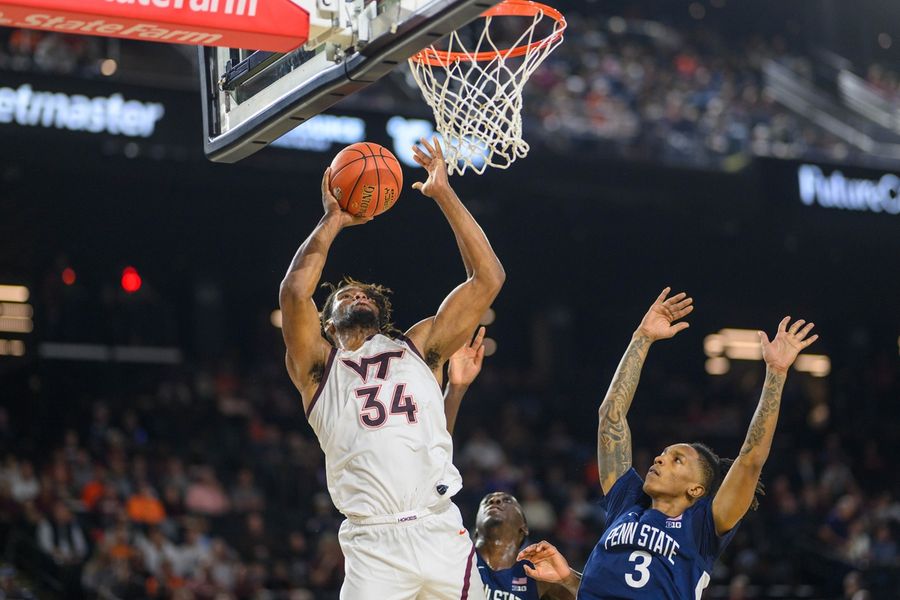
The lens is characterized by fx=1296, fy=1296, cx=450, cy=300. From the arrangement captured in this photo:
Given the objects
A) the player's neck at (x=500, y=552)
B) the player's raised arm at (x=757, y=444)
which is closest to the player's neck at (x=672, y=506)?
the player's raised arm at (x=757, y=444)

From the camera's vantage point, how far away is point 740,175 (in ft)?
50.8

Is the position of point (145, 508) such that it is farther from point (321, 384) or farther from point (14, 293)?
point (321, 384)

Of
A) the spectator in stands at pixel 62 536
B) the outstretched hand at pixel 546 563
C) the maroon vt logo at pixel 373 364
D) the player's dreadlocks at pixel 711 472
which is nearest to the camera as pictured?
the maroon vt logo at pixel 373 364

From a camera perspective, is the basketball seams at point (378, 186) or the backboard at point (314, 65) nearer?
the backboard at point (314, 65)

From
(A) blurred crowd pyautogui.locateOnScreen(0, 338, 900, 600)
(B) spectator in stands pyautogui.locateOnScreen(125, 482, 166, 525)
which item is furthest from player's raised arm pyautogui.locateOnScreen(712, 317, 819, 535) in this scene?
(B) spectator in stands pyautogui.locateOnScreen(125, 482, 166, 525)

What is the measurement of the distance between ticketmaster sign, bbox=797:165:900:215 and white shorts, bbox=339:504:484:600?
12.0 meters

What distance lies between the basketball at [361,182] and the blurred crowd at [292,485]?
5.64m

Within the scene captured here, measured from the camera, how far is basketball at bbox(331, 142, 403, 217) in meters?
4.83

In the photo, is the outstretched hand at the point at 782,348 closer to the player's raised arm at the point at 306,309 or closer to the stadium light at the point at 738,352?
the player's raised arm at the point at 306,309

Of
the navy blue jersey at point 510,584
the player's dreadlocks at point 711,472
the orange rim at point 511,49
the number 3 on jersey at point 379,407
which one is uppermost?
the orange rim at point 511,49

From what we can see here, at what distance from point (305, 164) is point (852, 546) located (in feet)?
24.0

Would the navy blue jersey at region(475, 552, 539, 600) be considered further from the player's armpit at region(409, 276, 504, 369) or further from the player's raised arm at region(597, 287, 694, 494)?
the player's armpit at region(409, 276, 504, 369)

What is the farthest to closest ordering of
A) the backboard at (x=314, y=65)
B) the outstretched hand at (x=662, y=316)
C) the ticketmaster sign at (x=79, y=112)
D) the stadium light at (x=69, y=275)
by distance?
the stadium light at (x=69, y=275) → the ticketmaster sign at (x=79, y=112) → the outstretched hand at (x=662, y=316) → the backboard at (x=314, y=65)

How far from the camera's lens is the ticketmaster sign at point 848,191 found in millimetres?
15633
